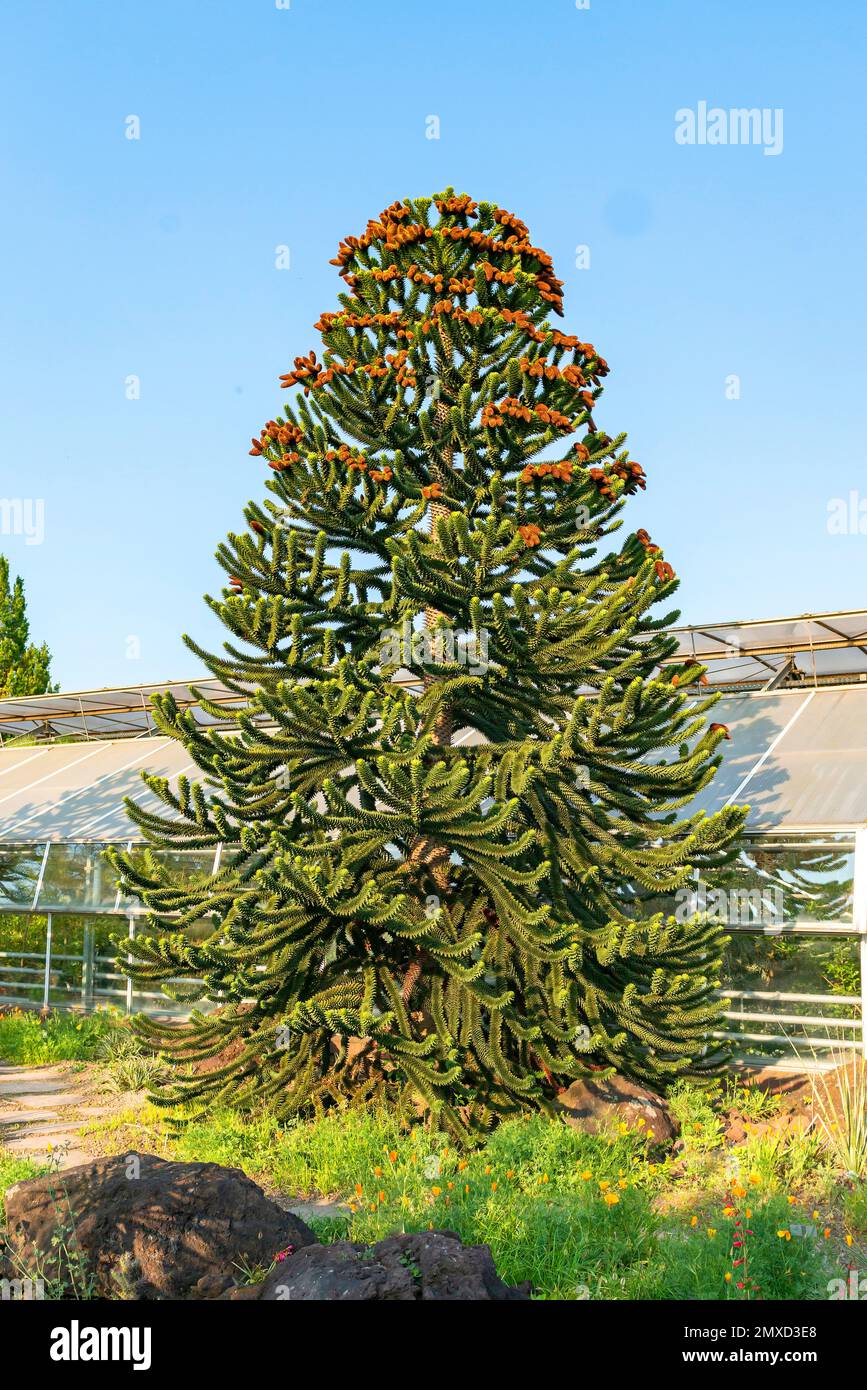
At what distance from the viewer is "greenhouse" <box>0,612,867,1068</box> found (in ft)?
36.1

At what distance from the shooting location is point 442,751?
923cm

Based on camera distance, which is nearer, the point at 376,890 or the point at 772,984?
the point at 376,890

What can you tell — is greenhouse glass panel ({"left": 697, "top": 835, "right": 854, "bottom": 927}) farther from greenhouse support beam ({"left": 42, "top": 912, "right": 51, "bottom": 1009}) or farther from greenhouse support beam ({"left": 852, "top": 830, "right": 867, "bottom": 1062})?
greenhouse support beam ({"left": 42, "top": 912, "right": 51, "bottom": 1009})

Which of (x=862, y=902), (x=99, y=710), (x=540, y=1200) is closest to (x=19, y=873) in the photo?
(x=99, y=710)

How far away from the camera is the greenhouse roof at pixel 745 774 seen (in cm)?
1152

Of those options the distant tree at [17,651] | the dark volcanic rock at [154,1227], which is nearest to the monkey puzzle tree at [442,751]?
the dark volcanic rock at [154,1227]

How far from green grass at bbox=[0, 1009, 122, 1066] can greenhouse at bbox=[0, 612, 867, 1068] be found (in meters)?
0.85

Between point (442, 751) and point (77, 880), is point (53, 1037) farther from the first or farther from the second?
point (442, 751)

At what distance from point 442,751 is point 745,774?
4.75 metres

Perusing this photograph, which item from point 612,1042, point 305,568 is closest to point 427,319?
point 305,568

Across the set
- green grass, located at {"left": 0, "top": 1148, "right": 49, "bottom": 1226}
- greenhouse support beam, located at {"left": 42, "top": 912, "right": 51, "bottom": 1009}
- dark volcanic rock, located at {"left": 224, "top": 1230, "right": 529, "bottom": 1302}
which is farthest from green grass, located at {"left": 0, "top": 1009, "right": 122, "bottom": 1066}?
→ dark volcanic rock, located at {"left": 224, "top": 1230, "right": 529, "bottom": 1302}
